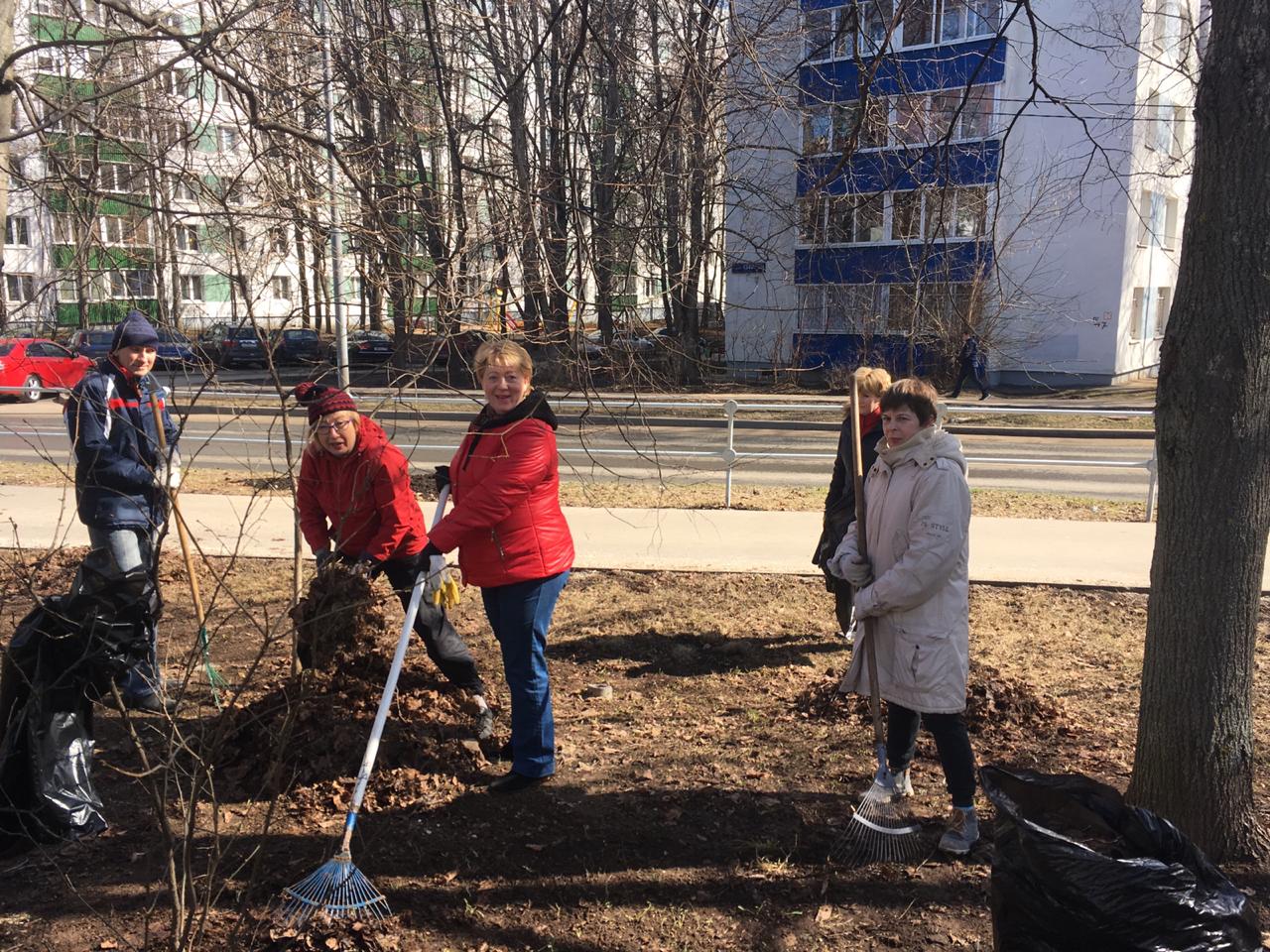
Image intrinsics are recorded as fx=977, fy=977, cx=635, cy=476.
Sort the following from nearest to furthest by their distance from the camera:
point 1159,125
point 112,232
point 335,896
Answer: point 335,896 → point 112,232 → point 1159,125

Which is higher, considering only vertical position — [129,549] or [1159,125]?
[1159,125]

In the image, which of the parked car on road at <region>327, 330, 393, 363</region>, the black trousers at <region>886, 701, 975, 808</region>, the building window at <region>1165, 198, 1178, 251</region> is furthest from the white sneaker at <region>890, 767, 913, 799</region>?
the building window at <region>1165, 198, 1178, 251</region>

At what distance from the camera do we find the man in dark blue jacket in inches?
170

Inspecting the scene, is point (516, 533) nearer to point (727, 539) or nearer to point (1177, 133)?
point (727, 539)

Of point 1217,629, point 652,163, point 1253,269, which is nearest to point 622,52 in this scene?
point 652,163

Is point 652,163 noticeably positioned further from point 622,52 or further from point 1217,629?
point 1217,629

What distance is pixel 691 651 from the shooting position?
18.0 ft

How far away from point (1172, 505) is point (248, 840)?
10.8 feet

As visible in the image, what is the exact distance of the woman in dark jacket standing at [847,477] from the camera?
16.3 ft

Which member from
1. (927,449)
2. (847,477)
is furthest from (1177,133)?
(927,449)

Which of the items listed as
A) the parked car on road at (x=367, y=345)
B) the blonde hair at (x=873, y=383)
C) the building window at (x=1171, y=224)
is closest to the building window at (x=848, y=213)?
the blonde hair at (x=873, y=383)

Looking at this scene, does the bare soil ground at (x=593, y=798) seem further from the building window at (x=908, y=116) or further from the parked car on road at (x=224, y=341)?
the building window at (x=908, y=116)

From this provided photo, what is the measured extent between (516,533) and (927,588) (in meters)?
1.49

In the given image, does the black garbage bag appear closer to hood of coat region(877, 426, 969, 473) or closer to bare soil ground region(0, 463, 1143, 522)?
hood of coat region(877, 426, 969, 473)
